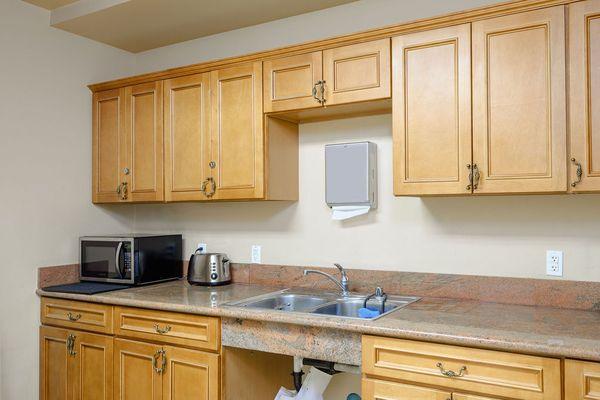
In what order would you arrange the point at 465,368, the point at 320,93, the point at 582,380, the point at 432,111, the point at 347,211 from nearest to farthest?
1. the point at 582,380
2. the point at 465,368
3. the point at 432,111
4. the point at 320,93
5. the point at 347,211

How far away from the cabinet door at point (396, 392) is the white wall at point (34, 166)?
2.07 meters

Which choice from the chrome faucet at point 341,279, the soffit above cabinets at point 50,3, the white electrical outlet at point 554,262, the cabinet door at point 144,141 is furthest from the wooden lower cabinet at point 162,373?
the soffit above cabinets at point 50,3

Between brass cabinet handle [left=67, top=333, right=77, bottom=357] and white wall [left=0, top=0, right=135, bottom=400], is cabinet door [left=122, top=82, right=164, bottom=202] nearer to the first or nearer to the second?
white wall [left=0, top=0, right=135, bottom=400]

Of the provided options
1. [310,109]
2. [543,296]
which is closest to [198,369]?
[310,109]

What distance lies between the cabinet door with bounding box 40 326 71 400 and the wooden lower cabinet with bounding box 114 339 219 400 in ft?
1.38

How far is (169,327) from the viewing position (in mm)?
2465

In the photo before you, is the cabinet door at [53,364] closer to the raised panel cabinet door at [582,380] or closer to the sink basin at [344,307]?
the sink basin at [344,307]

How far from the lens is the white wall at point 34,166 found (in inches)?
112

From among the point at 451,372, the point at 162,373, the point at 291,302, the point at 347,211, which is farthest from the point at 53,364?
the point at 451,372

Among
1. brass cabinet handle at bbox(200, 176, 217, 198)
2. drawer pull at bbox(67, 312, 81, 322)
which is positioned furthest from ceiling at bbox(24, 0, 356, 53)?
drawer pull at bbox(67, 312, 81, 322)

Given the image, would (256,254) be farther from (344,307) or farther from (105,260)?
(105,260)

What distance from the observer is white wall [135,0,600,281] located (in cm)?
227

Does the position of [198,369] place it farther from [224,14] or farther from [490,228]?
[224,14]

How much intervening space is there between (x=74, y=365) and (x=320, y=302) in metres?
1.42
